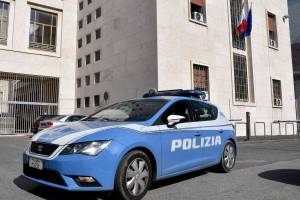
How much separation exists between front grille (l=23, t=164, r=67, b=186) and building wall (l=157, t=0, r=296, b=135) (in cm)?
1479

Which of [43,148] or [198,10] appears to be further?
[198,10]

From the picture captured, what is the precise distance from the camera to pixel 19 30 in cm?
2445

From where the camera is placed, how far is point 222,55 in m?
23.2

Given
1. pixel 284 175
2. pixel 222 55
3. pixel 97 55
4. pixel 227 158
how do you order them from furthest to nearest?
1. pixel 97 55
2. pixel 222 55
3. pixel 227 158
4. pixel 284 175

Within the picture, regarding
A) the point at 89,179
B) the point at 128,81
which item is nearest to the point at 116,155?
the point at 89,179

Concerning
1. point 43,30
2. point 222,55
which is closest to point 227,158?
point 222,55

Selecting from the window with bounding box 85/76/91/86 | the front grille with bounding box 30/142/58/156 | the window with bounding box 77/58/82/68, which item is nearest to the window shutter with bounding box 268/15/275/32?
the window with bounding box 85/76/91/86

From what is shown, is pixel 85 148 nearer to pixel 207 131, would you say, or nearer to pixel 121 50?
pixel 207 131

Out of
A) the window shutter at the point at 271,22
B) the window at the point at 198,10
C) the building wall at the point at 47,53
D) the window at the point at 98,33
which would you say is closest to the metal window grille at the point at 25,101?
the building wall at the point at 47,53

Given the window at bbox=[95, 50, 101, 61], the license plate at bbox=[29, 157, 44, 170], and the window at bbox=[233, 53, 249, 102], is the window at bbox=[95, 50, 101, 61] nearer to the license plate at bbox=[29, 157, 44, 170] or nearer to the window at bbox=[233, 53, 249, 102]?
the window at bbox=[233, 53, 249, 102]

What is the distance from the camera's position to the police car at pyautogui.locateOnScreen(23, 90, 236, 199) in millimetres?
3582

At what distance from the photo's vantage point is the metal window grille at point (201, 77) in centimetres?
2100

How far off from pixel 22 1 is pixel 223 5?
16903mm

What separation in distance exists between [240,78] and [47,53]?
16.8 meters
